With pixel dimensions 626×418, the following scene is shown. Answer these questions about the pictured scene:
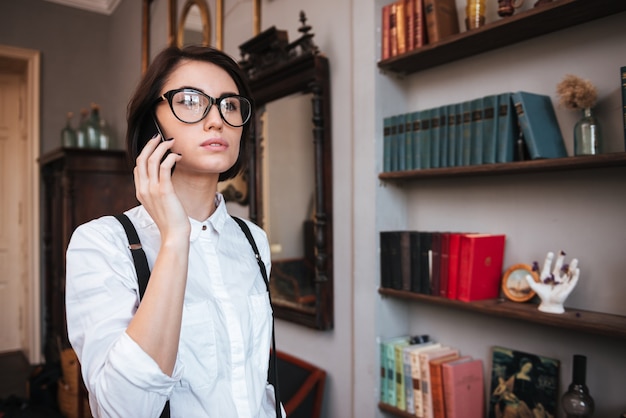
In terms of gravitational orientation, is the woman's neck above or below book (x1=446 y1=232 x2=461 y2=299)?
above

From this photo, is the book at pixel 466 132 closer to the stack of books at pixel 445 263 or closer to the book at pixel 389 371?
the stack of books at pixel 445 263

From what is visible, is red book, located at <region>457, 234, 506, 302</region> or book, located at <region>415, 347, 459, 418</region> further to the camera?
book, located at <region>415, 347, 459, 418</region>

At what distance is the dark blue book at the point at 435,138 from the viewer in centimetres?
Result: 193

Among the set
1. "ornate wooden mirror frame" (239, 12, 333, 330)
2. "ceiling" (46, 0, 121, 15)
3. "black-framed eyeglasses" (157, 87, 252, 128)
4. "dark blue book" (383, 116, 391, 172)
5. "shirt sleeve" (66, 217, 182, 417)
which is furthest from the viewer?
"ceiling" (46, 0, 121, 15)

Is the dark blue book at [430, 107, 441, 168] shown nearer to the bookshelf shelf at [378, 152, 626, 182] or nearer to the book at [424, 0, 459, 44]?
the bookshelf shelf at [378, 152, 626, 182]

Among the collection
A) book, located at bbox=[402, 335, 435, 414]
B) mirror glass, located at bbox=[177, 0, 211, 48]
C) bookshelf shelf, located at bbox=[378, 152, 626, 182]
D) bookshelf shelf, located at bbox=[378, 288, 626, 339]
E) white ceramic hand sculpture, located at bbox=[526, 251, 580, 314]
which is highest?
mirror glass, located at bbox=[177, 0, 211, 48]

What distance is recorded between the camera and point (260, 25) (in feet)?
9.56

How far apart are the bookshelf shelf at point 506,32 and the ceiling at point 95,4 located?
165 inches

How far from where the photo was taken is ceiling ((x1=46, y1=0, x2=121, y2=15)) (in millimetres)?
5109

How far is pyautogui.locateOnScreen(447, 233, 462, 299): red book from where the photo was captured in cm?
185

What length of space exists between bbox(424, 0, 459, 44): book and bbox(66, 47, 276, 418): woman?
38.4 inches

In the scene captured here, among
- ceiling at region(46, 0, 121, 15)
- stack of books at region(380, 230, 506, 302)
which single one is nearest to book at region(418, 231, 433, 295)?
stack of books at region(380, 230, 506, 302)

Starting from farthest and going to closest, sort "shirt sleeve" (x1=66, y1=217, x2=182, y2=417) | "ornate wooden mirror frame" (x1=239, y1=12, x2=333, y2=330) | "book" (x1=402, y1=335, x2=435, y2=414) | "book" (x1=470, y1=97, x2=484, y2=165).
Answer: "ornate wooden mirror frame" (x1=239, y1=12, x2=333, y2=330) → "book" (x1=402, y1=335, x2=435, y2=414) → "book" (x1=470, y1=97, x2=484, y2=165) → "shirt sleeve" (x1=66, y1=217, x2=182, y2=417)

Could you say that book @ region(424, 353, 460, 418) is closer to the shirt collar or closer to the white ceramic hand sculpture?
the white ceramic hand sculpture
